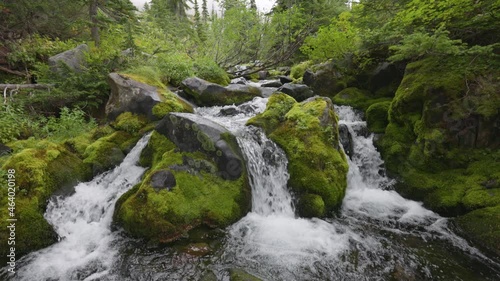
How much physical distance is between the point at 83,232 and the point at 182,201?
216cm

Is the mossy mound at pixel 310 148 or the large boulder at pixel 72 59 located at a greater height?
the large boulder at pixel 72 59

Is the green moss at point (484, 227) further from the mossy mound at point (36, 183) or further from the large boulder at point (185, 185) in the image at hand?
the mossy mound at point (36, 183)

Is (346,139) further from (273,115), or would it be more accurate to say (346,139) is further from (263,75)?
(263,75)

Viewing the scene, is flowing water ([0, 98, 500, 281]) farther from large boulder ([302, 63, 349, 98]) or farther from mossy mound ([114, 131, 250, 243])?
large boulder ([302, 63, 349, 98])

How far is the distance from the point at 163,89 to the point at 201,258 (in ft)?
24.3

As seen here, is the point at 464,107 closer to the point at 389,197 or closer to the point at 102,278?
the point at 389,197

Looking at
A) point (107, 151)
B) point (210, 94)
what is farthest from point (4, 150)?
point (210, 94)

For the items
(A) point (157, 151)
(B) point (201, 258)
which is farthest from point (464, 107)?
(A) point (157, 151)

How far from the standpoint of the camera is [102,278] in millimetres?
4270

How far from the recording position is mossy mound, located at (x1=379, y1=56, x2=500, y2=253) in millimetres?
6223

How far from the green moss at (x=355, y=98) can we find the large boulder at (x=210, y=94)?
4.27 metres

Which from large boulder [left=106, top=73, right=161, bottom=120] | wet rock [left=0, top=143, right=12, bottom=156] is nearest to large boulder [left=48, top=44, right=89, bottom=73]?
large boulder [left=106, top=73, right=161, bottom=120]

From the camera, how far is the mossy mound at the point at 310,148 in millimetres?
6383

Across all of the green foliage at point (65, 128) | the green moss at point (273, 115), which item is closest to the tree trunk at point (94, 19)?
the green foliage at point (65, 128)
